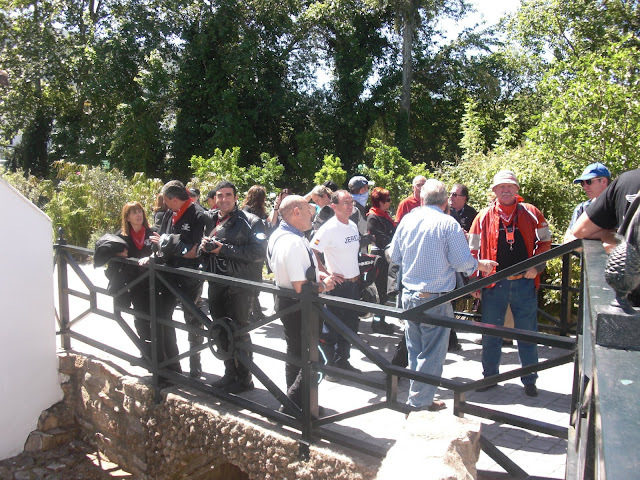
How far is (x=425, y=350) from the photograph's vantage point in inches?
162

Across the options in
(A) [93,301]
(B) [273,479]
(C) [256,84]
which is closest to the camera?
(B) [273,479]

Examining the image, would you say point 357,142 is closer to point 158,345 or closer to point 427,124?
point 427,124

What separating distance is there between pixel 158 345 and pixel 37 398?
1.89 meters

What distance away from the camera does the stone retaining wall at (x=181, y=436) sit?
3.73m

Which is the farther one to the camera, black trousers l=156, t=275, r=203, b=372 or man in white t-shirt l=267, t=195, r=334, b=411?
black trousers l=156, t=275, r=203, b=372

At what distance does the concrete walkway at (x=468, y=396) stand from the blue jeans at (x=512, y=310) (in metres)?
0.27

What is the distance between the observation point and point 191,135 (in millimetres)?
25891

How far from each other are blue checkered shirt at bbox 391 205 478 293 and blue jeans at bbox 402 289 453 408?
111 mm

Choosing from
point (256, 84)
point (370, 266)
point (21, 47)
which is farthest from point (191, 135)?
point (370, 266)

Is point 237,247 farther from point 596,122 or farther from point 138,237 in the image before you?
point 596,122

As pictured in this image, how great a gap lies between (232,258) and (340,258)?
987 mm

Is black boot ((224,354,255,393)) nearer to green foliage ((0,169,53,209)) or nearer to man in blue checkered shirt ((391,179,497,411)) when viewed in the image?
man in blue checkered shirt ((391,179,497,411))

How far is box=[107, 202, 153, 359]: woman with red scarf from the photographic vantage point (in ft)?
17.5

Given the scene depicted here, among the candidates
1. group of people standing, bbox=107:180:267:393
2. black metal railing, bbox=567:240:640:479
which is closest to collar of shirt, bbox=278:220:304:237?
group of people standing, bbox=107:180:267:393
